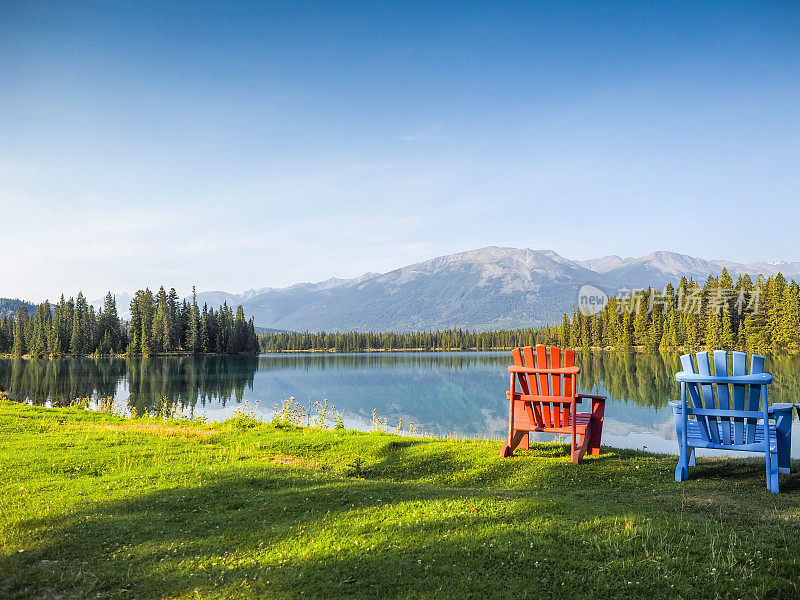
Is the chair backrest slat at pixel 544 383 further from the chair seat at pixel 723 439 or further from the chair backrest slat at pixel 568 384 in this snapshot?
the chair seat at pixel 723 439

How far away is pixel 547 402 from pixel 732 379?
3.49 metres

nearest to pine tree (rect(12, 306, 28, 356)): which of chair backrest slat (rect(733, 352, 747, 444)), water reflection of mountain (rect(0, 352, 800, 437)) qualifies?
water reflection of mountain (rect(0, 352, 800, 437))

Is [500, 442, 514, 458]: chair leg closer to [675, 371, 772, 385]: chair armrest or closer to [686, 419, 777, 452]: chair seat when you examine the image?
[686, 419, 777, 452]: chair seat

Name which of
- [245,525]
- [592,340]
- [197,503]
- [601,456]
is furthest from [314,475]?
[592,340]

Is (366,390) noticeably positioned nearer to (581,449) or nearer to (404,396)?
(404,396)

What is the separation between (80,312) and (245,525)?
117702 millimetres

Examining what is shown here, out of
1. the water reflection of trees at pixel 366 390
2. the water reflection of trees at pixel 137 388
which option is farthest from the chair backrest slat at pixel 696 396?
the water reflection of trees at pixel 137 388

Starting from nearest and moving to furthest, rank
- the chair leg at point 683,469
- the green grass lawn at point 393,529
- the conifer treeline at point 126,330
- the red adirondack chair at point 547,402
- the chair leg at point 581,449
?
the green grass lawn at point 393,529 → the chair leg at point 683,469 → the chair leg at point 581,449 → the red adirondack chair at point 547,402 → the conifer treeline at point 126,330

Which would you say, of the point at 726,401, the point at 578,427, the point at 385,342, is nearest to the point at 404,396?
the point at 578,427

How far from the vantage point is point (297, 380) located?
177 ft

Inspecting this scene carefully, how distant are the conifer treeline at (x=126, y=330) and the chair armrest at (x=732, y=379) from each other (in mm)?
102226

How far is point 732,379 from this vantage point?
27.0ft

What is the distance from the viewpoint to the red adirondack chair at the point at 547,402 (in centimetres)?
1048

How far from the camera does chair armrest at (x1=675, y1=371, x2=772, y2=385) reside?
802cm
